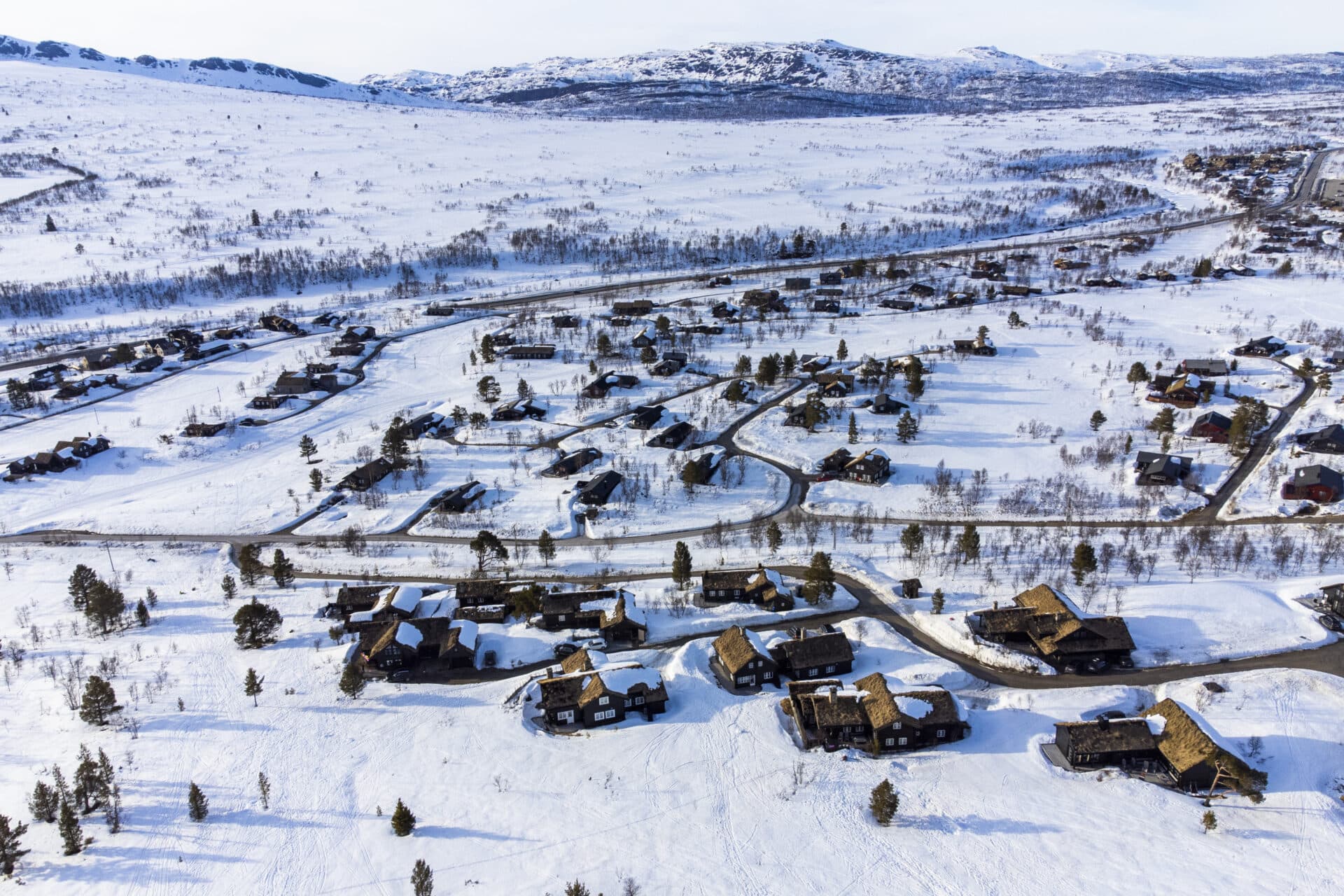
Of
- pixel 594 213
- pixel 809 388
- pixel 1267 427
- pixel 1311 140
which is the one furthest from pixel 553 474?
pixel 1311 140

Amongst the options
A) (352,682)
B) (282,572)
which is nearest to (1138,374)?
(352,682)

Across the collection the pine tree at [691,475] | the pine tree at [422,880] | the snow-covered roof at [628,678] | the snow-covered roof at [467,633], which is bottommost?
the pine tree at [422,880]

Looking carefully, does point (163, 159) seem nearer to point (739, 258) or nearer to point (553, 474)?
→ point (739, 258)

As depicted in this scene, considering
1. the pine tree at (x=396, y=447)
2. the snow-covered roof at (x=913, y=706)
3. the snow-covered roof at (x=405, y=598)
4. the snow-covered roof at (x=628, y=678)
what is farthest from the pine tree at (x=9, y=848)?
the pine tree at (x=396, y=447)

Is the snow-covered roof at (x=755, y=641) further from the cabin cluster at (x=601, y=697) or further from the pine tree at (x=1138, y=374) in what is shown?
the pine tree at (x=1138, y=374)

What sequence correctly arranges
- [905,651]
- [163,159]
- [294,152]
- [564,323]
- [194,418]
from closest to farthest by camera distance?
[905,651] < [194,418] < [564,323] < [163,159] < [294,152]

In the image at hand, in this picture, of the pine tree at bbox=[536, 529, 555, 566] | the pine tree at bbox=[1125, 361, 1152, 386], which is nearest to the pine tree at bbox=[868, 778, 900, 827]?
the pine tree at bbox=[536, 529, 555, 566]

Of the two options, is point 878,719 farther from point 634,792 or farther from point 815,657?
point 634,792
